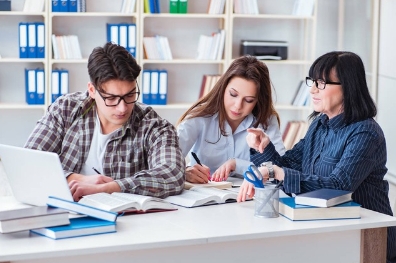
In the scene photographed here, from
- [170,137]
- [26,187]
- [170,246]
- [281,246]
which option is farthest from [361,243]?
[26,187]

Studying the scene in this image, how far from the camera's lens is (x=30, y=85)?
20.9 feet

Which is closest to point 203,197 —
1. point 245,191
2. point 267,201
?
point 245,191

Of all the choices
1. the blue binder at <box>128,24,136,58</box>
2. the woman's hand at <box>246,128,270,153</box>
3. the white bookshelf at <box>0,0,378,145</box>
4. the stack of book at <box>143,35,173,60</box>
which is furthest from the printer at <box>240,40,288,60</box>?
the woman's hand at <box>246,128,270,153</box>

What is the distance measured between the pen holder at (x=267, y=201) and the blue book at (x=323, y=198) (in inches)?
2.9

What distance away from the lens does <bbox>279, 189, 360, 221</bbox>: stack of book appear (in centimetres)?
248

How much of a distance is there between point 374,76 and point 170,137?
3700 millimetres

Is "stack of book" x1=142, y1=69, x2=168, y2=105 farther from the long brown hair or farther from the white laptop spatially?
the white laptop

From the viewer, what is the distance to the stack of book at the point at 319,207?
248 cm

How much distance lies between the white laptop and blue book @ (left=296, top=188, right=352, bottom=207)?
0.74 m

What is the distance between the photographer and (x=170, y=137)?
9.75 feet

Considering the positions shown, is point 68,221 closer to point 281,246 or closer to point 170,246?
point 170,246

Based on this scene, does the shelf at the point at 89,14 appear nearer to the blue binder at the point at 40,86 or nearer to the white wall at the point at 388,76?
the blue binder at the point at 40,86

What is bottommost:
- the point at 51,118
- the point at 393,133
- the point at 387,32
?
the point at 393,133

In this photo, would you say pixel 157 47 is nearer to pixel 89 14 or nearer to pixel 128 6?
pixel 128 6
